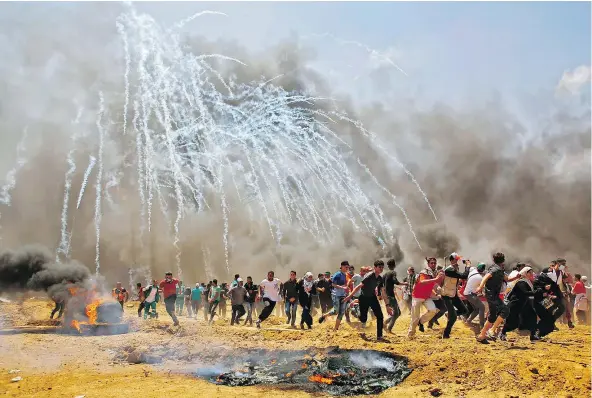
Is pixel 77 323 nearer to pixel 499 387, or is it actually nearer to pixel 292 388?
pixel 292 388

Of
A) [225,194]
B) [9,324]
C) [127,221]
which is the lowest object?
[9,324]

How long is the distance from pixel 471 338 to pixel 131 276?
3552 cm

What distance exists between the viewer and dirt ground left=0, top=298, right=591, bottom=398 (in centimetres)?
750

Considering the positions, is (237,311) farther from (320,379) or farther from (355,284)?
(320,379)

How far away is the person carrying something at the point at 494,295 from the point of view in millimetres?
9641

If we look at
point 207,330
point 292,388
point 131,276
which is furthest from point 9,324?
point 131,276

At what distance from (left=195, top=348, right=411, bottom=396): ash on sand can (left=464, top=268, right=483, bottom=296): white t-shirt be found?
295cm

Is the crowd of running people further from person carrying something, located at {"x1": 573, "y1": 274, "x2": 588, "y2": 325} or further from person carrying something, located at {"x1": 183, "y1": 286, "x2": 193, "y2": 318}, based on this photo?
person carrying something, located at {"x1": 183, "y1": 286, "x2": 193, "y2": 318}

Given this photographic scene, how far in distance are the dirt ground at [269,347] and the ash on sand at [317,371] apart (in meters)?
0.30

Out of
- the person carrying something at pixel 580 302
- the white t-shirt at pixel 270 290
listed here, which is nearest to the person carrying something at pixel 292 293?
the white t-shirt at pixel 270 290

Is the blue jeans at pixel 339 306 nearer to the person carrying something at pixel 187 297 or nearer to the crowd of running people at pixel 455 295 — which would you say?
the crowd of running people at pixel 455 295

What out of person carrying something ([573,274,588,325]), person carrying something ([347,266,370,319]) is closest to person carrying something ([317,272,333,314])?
person carrying something ([347,266,370,319])

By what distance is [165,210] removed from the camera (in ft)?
147

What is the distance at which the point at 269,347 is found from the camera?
1062 centimetres
